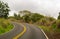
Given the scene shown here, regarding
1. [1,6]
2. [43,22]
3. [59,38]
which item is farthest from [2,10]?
[59,38]

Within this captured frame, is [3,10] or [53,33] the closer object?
[53,33]

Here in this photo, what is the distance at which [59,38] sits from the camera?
2719 cm

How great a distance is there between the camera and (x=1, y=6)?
65812 mm

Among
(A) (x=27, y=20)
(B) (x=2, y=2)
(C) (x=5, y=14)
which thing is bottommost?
(A) (x=27, y=20)

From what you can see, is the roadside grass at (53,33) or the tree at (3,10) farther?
the tree at (3,10)

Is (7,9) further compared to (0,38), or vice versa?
(7,9)

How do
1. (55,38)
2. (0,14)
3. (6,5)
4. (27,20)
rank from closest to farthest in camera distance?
(55,38) < (0,14) < (6,5) < (27,20)

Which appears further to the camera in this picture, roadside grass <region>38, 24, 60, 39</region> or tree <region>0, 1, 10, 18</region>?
tree <region>0, 1, 10, 18</region>

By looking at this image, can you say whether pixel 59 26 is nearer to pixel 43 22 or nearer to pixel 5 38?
pixel 5 38

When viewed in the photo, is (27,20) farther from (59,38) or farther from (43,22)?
(59,38)

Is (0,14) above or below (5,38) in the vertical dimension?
below

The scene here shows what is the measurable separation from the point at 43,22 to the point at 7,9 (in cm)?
1383

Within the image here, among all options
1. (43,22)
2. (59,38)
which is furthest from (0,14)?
(59,38)

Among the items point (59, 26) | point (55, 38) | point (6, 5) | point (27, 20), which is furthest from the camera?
point (27, 20)
